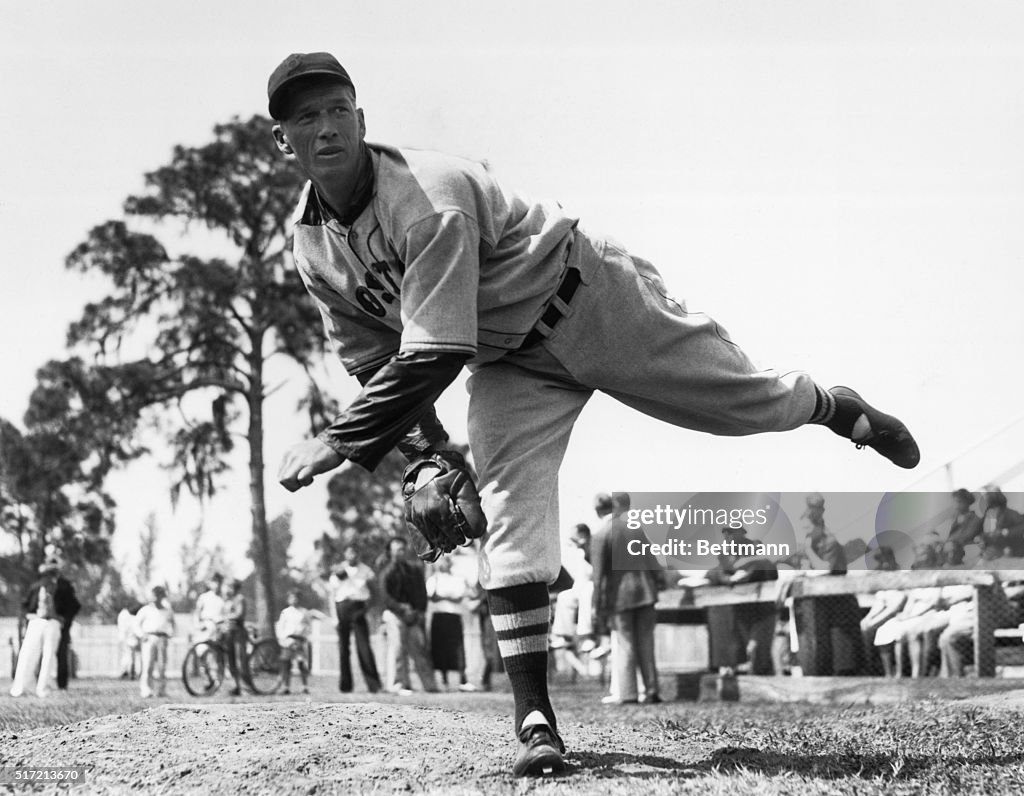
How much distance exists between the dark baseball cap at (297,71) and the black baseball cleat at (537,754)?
1.90 metres

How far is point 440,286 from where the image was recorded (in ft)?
11.5

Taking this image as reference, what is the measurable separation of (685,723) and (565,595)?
32.4 ft

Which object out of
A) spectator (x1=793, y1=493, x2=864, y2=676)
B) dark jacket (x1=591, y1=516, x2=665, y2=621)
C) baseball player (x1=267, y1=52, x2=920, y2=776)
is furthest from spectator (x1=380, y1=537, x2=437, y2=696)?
baseball player (x1=267, y1=52, x2=920, y2=776)

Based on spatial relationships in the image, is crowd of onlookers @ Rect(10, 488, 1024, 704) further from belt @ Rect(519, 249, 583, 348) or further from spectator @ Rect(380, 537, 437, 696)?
belt @ Rect(519, 249, 583, 348)

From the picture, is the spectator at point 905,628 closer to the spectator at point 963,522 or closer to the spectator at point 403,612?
the spectator at point 963,522

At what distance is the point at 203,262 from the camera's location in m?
24.9

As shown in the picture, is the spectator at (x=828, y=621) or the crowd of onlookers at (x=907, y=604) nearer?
the crowd of onlookers at (x=907, y=604)

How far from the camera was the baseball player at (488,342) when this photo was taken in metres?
3.57

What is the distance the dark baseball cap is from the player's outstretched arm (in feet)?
3.12

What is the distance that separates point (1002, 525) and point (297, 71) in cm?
743

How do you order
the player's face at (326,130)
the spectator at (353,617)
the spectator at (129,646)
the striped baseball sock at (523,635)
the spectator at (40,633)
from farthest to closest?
the spectator at (129,646) → the spectator at (353,617) → the spectator at (40,633) → the striped baseball sock at (523,635) → the player's face at (326,130)

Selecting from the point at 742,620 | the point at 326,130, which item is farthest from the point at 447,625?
the point at 326,130

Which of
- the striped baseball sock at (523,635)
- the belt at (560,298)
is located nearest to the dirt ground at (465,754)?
the striped baseball sock at (523,635)

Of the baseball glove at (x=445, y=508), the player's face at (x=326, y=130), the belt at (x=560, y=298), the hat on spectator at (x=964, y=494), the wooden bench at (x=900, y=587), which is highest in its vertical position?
the player's face at (x=326, y=130)
